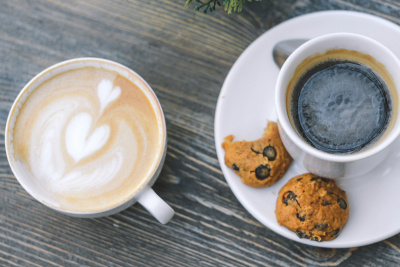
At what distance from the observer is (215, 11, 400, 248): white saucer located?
1058 mm

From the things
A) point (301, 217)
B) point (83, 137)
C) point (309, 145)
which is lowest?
point (83, 137)

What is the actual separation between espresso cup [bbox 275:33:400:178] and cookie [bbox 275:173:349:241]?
57mm

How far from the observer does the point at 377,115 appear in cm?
101

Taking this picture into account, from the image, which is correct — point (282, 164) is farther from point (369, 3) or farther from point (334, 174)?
point (369, 3)

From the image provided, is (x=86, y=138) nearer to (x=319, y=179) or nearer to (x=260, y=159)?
(x=260, y=159)

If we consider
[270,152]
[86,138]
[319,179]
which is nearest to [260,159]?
[270,152]

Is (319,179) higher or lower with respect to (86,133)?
higher

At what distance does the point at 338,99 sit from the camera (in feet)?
3.35

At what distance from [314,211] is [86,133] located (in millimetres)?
574

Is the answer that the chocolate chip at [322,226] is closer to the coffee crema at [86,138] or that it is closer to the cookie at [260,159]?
the cookie at [260,159]

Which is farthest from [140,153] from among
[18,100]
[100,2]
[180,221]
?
[100,2]

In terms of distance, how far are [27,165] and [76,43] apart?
13.8 inches

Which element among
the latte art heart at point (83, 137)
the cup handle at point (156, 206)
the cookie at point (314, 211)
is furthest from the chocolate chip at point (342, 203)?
the latte art heart at point (83, 137)

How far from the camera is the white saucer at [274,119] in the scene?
3.47 feet
